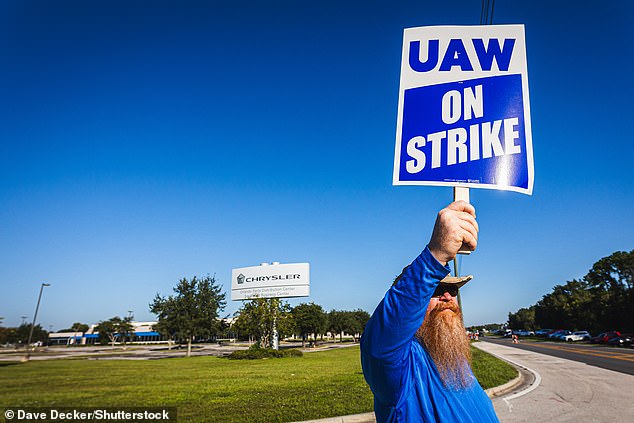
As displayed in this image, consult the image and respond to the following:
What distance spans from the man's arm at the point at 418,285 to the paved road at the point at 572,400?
8.85 metres

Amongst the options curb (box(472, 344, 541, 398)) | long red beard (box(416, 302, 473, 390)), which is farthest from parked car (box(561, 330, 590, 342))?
long red beard (box(416, 302, 473, 390))

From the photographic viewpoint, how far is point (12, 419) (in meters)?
8.09

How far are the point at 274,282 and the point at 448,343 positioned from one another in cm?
4504

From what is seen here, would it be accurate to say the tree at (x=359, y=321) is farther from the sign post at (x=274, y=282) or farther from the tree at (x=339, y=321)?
the sign post at (x=274, y=282)

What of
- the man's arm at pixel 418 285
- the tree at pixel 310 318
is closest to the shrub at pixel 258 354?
the tree at pixel 310 318

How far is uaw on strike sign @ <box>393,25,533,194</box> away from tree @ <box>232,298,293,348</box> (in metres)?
38.7

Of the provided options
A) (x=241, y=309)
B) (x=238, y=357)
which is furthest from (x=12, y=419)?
(x=241, y=309)

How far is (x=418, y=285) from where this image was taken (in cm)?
112

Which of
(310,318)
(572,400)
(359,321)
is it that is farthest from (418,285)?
(359,321)

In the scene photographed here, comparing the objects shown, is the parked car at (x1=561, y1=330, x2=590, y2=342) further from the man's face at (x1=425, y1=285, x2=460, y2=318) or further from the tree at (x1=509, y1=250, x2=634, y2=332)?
the man's face at (x1=425, y1=285, x2=460, y2=318)

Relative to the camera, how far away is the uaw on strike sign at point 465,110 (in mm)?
1650

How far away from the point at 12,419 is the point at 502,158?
11.0m

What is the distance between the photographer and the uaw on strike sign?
1650mm

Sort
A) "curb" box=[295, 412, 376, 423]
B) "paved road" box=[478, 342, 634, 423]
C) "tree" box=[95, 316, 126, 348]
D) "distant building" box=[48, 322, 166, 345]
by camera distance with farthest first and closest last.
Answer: "distant building" box=[48, 322, 166, 345]
"tree" box=[95, 316, 126, 348]
"paved road" box=[478, 342, 634, 423]
"curb" box=[295, 412, 376, 423]
